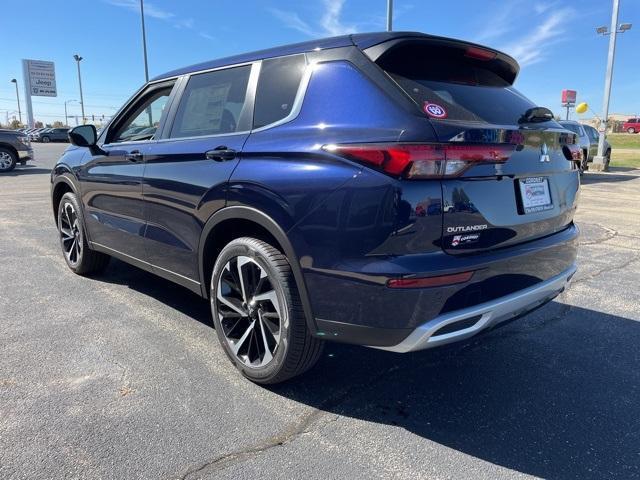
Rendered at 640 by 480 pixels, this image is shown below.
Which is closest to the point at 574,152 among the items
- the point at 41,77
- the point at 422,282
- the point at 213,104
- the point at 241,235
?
the point at 422,282

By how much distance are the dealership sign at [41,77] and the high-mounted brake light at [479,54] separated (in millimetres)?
66822

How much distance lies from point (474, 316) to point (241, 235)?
1425 mm

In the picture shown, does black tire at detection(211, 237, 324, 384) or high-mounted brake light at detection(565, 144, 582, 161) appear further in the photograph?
high-mounted brake light at detection(565, 144, 582, 161)

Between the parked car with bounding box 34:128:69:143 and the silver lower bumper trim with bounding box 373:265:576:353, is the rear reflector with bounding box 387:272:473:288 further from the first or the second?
the parked car with bounding box 34:128:69:143

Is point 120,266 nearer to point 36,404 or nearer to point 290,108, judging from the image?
point 36,404

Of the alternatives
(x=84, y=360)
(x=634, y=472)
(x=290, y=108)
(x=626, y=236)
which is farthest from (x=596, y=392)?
(x=626, y=236)

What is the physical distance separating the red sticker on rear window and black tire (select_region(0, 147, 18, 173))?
18.3 meters

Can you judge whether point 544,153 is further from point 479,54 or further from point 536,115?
point 479,54

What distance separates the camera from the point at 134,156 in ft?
12.6

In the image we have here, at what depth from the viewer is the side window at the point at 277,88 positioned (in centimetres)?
278

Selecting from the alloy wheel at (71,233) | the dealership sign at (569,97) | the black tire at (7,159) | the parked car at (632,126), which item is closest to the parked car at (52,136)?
the black tire at (7,159)

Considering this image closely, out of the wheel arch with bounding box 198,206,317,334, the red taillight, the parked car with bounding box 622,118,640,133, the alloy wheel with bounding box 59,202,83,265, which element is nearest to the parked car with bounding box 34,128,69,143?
the alloy wheel with bounding box 59,202,83,265

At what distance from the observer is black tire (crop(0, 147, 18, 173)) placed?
55.3 feet

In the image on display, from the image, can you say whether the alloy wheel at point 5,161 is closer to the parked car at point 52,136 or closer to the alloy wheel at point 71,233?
the alloy wheel at point 71,233
